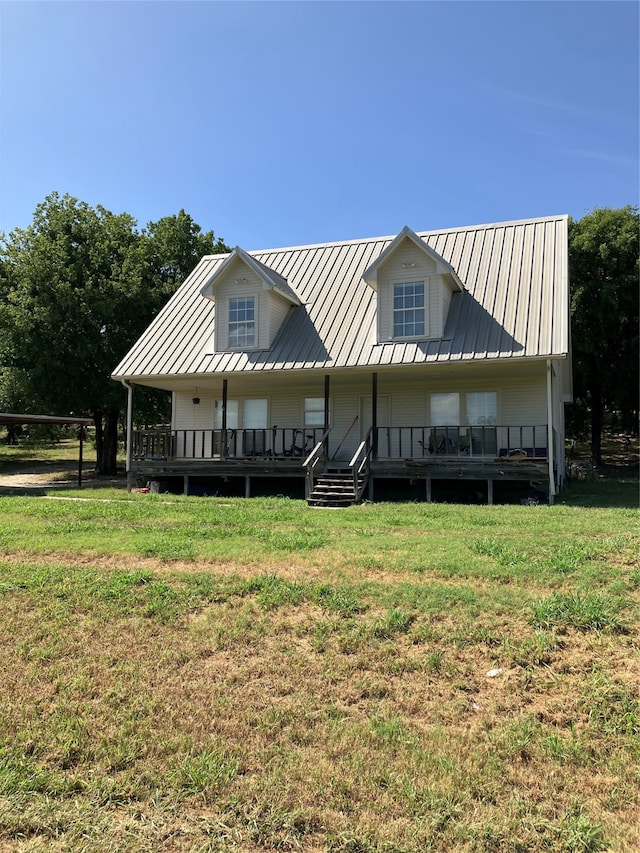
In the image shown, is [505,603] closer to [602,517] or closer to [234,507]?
[602,517]

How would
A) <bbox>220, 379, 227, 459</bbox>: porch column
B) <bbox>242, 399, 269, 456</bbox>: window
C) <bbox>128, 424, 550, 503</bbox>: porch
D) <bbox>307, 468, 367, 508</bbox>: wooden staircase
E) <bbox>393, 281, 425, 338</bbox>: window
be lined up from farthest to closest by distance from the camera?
<bbox>242, 399, 269, 456</bbox>: window
<bbox>220, 379, 227, 459</bbox>: porch column
<bbox>393, 281, 425, 338</bbox>: window
<bbox>128, 424, 550, 503</bbox>: porch
<bbox>307, 468, 367, 508</bbox>: wooden staircase

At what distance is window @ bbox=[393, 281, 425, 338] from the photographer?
1633 cm

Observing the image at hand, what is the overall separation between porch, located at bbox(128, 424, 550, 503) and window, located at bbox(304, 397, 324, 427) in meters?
0.52

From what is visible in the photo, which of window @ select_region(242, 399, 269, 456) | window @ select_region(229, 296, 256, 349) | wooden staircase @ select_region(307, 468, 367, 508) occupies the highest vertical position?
window @ select_region(229, 296, 256, 349)

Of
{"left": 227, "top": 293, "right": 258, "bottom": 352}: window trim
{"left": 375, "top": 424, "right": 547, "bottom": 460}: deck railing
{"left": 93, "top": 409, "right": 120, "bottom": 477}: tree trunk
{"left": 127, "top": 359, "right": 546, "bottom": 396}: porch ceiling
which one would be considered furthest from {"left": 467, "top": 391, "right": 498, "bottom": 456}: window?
{"left": 93, "top": 409, "right": 120, "bottom": 477}: tree trunk

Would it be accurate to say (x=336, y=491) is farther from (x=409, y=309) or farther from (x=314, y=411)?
(x=409, y=309)

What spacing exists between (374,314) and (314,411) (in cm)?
357

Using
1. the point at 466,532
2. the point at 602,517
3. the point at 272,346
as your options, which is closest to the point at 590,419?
the point at 272,346

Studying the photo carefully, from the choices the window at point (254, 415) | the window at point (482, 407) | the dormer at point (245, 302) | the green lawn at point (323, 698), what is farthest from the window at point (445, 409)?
the green lawn at point (323, 698)

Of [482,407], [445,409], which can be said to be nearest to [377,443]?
[445,409]

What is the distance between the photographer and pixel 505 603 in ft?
18.7

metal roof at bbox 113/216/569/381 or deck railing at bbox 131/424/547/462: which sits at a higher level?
metal roof at bbox 113/216/569/381

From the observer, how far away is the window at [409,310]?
643 inches

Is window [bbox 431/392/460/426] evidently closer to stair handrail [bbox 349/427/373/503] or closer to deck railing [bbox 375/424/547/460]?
deck railing [bbox 375/424/547/460]
